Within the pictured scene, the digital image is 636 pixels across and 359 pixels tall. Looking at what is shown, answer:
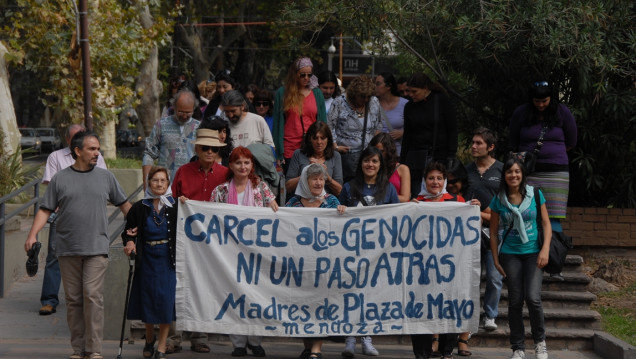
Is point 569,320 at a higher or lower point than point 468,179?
lower

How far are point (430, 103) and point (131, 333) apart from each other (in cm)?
375

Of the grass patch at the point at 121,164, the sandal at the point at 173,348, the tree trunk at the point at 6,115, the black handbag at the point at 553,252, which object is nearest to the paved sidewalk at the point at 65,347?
the sandal at the point at 173,348

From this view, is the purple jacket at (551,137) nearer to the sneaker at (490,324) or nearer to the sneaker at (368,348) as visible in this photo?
the sneaker at (490,324)

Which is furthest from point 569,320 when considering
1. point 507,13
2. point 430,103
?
point 507,13

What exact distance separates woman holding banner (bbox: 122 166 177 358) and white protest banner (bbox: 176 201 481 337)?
84mm

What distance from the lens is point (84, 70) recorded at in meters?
19.0

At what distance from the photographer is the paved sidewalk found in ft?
29.6

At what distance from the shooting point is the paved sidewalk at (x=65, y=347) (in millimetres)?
9023

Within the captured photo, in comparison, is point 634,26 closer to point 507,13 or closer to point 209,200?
point 507,13

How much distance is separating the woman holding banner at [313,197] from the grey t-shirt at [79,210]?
1.59 m

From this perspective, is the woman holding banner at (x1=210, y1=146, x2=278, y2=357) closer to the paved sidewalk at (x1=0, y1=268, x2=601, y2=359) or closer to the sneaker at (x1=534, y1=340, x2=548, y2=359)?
the paved sidewalk at (x1=0, y1=268, x2=601, y2=359)

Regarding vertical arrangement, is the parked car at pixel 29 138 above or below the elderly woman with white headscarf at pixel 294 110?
below

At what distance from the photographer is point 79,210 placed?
27.9 ft

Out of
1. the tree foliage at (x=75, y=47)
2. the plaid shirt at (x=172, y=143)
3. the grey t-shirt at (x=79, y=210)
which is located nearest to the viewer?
the grey t-shirt at (x=79, y=210)
